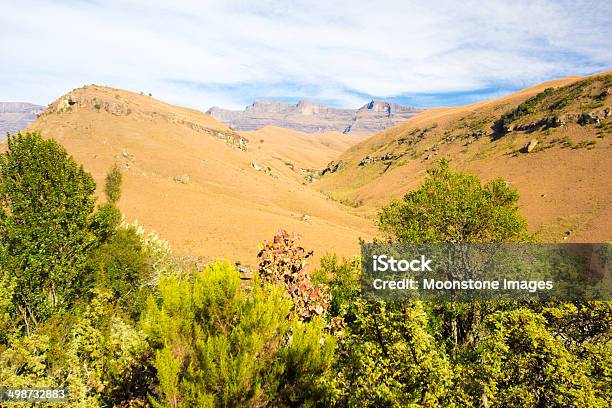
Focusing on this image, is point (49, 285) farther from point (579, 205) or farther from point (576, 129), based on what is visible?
point (576, 129)

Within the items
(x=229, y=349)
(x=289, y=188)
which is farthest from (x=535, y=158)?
(x=229, y=349)

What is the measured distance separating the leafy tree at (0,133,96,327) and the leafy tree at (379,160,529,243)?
13.6 metres

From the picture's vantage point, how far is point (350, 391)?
6.43 metres

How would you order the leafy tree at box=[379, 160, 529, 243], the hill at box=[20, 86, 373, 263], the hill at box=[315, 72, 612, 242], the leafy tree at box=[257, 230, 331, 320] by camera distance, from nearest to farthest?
the leafy tree at box=[257, 230, 331, 320] → the leafy tree at box=[379, 160, 529, 243] → the hill at box=[20, 86, 373, 263] → the hill at box=[315, 72, 612, 242]

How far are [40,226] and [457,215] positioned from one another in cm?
1673

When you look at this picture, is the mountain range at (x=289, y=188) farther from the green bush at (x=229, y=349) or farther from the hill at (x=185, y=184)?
the green bush at (x=229, y=349)

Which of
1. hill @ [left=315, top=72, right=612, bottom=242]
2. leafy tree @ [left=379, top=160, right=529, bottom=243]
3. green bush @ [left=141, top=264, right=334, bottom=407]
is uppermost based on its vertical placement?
hill @ [left=315, top=72, right=612, bottom=242]

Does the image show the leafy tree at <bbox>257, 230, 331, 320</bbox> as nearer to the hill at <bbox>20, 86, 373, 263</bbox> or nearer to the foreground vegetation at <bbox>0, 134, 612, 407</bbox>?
the foreground vegetation at <bbox>0, 134, 612, 407</bbox>

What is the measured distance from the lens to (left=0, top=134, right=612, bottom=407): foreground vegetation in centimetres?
610

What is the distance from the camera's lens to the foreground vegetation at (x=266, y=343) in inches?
240

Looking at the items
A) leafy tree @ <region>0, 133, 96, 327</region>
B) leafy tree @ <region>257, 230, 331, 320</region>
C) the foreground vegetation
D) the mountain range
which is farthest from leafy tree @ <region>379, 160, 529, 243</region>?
leafy tree @ <region>0, 133, 96, 327</region>

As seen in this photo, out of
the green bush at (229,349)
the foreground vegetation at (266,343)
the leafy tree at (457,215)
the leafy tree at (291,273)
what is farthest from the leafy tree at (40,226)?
the leafy tree at (457,215)

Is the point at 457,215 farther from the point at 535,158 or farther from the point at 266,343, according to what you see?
the point at 535,158

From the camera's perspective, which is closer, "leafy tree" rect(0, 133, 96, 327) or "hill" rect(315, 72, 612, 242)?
"leafy tree" rect(0, 133, 96, 327)
